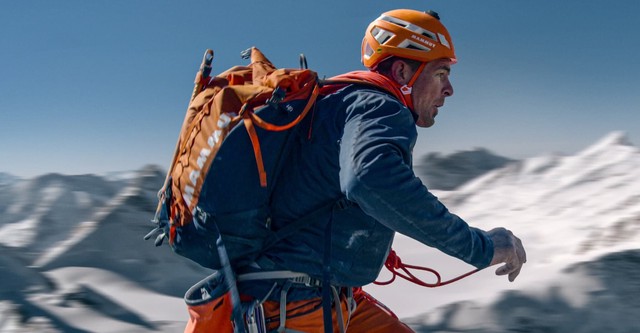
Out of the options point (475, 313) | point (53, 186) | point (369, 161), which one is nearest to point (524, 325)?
point (475, 313)

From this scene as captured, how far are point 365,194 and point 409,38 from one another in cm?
77

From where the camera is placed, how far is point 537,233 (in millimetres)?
8898

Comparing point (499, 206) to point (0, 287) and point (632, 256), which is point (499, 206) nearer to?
point (632, 256)

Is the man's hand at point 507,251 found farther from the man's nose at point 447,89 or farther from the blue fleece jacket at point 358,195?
the man's nose at point 447,89

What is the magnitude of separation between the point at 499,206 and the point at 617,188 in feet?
8.05

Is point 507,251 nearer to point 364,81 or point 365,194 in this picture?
point 365,194

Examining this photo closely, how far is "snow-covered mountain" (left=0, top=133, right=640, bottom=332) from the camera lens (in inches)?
223

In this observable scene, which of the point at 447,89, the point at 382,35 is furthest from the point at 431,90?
the point at 382,35

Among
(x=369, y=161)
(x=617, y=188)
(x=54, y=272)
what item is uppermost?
(x=617, y=188)

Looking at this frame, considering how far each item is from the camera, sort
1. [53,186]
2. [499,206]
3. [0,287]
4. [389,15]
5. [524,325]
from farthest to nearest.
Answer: [499,206]
[53,186]
[0,287]
[524,325]
[389,15]

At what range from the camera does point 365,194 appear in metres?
2.17

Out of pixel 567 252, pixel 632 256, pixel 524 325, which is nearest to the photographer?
pixel 524 325

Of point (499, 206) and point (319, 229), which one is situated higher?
point (499, 206)

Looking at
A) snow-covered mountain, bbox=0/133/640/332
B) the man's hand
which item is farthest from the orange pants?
snow-covered mountain, bbox=0/133/640/332
